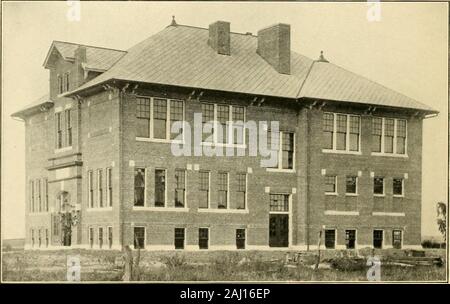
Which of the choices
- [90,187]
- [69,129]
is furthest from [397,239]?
[69,129]

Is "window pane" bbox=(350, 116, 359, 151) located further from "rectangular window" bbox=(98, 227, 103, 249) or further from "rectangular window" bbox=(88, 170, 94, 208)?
"rectangular window" bbox=(98, 227, 103, 249)

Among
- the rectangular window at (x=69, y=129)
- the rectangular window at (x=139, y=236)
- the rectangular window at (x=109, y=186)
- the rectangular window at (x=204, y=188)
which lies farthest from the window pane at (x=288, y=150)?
the rectangular window at (x=69, y=129)

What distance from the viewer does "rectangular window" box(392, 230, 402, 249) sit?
30.4 meters

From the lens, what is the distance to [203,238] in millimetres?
28219

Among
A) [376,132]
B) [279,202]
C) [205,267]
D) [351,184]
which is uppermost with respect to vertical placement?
[376,132]

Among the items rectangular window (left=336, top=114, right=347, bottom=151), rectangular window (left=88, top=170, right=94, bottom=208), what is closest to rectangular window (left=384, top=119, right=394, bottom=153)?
rectangular window (left=336, top=114, right=347, bottom=151)

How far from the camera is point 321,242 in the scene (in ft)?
98.9

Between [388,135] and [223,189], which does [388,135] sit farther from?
[223,189]

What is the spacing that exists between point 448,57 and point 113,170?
10.4 metres

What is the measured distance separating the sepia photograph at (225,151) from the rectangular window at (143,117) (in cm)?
4

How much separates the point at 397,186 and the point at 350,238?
2.39m

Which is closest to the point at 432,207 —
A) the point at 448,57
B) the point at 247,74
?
the point at 448,57

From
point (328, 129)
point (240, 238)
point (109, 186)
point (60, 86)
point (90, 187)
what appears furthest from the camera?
point (328, 129)

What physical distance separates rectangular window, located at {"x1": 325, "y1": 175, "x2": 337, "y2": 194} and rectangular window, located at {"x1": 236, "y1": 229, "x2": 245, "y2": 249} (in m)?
3.39
